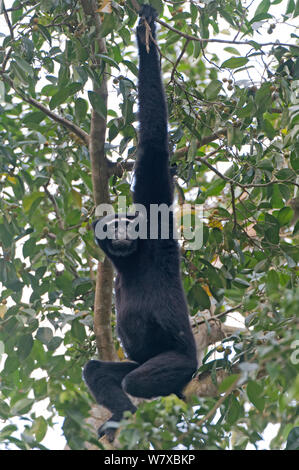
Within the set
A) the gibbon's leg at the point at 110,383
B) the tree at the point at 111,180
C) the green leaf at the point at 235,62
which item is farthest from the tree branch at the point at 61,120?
the gibbon's leg at the point at 110,383

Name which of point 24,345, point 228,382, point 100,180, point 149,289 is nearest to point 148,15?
point 100,180

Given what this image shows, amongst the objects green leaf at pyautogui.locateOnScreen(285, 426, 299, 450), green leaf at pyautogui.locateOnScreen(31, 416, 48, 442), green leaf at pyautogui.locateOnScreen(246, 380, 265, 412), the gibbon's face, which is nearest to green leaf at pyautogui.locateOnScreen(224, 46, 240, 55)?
the gibbon's face

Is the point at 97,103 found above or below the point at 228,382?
above

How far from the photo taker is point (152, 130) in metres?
5.41

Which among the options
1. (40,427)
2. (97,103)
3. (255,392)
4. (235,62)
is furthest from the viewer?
(235,62)

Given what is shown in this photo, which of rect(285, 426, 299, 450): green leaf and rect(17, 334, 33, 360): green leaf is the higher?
rect(17, 334, 33, 360): green leaf

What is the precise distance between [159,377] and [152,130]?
85.3 inches

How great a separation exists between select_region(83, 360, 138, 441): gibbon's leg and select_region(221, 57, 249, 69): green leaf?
2.83 metres

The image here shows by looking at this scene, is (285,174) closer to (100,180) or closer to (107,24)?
(100,180)

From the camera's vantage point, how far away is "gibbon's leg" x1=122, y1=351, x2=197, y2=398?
494 cm

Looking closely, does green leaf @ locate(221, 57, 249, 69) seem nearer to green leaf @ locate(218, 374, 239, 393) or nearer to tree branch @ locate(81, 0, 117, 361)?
tree branch @ locate(81, 0, 117, 361)

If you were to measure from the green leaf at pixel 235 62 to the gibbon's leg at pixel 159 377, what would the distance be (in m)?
2.56

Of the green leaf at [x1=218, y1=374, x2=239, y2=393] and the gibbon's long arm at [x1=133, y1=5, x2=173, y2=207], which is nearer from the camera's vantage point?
the green leaf at [x1=218, y1=374, x2=239, y2=393]
